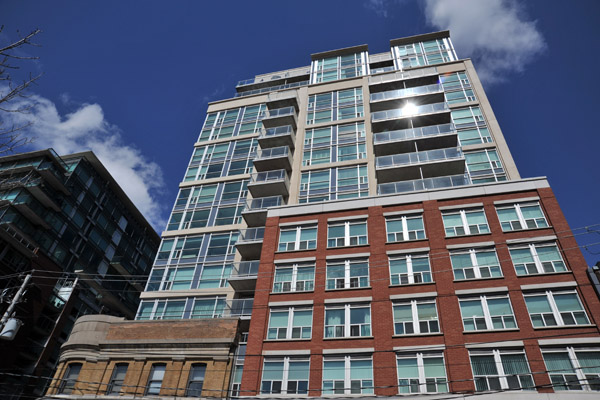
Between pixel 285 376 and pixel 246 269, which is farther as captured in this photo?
pixel 246 269

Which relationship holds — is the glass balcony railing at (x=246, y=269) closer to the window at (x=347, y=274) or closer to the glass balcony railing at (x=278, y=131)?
the window at (x=347, y=274)

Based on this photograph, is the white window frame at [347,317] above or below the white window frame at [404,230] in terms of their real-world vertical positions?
below

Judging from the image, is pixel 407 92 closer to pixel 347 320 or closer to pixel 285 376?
pixel 347 320

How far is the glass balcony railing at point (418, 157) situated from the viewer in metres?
30.9

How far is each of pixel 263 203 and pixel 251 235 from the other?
3003 millimetres

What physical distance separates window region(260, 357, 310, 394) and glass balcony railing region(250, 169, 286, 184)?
51.3 feet

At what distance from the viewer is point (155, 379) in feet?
78.5

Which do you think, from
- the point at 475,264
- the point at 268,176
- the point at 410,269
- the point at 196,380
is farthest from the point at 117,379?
the point at 475,264

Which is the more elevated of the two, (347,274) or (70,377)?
(347,274)

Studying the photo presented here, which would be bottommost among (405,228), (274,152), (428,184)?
(405,228)

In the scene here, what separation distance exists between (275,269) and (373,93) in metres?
23.1

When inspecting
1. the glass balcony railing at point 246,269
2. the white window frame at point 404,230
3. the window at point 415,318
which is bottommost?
the window at point 415,318

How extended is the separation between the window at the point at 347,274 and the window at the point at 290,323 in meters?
2.21

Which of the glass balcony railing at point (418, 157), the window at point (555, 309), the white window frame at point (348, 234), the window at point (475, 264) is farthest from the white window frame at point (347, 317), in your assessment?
the glass balcony railing at point (418, 157)
